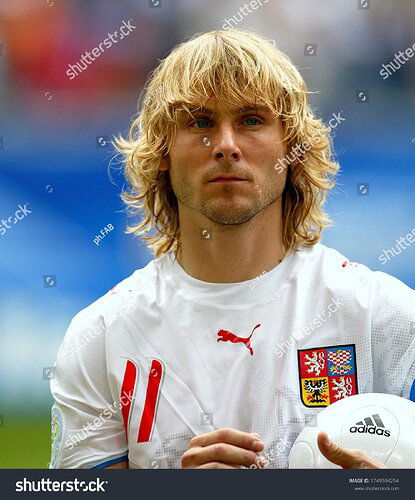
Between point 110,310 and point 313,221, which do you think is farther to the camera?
point 313,221

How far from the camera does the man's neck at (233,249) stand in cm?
256

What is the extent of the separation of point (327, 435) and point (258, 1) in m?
3.69

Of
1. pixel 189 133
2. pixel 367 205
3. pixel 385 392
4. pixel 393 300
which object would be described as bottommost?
pixel 385 392

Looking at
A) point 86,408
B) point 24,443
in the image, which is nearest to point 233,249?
point 86,408

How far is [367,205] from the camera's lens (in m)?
4.69

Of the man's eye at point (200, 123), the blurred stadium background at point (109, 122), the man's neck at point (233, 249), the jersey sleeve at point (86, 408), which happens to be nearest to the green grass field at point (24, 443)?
the blurred stadium background at point (109, 122)

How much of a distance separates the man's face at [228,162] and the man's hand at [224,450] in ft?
2.32

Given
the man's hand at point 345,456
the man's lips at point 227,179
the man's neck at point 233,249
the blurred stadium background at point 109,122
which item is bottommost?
the man's hand at point 345,456

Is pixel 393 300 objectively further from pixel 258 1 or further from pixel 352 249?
pixel 258 1

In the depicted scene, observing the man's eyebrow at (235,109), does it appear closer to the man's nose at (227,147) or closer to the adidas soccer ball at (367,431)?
the man's nose at (227,147)

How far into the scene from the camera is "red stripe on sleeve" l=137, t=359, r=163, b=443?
2.41 metres

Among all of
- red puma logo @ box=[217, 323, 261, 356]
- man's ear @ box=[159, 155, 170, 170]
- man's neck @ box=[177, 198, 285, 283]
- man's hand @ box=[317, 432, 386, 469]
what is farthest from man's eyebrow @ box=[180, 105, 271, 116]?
man's hand @ box=[317, 432, 386, 469]
